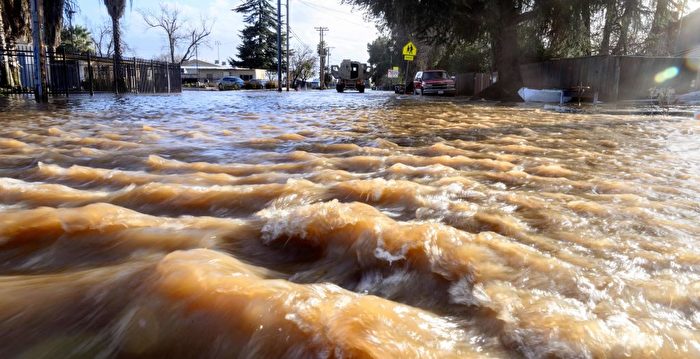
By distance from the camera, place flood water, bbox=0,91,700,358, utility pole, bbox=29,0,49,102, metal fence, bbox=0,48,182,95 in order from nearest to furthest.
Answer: flood water, bbox=0,91,700,358 → utility pole, bbox=29,0,49,102 → metal fence, bbox=0,48,182,95

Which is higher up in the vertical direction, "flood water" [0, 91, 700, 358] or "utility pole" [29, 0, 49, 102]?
"utility pole" [29, 0, 49, 102]

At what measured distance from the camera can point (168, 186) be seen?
344 cm

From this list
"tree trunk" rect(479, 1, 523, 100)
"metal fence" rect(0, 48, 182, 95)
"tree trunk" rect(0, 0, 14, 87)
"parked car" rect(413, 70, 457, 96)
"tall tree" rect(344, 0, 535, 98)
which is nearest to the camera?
"tree trunk" rect(0, 0, 14, 87)

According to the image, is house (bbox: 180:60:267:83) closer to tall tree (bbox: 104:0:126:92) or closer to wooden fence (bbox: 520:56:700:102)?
tall tree (bbox: 104:0:126:92)

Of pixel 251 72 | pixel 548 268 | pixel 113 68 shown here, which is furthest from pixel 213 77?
pixel 548 268

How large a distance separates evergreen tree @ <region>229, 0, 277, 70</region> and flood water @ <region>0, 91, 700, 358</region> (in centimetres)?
6357

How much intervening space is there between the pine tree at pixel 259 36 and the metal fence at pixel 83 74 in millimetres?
37183

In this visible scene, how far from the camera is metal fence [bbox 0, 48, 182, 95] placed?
19.1 metres

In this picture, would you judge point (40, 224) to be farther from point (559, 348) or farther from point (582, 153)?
point (582, 153)

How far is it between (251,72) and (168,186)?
68550 mm

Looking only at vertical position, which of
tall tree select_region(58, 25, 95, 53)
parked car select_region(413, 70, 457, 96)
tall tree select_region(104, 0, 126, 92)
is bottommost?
parked car select_region(413, 70, 457, 96)

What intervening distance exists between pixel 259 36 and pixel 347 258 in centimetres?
6649

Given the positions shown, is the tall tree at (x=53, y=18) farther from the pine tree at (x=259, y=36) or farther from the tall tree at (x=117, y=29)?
the pine tree at (x=259, y=36)

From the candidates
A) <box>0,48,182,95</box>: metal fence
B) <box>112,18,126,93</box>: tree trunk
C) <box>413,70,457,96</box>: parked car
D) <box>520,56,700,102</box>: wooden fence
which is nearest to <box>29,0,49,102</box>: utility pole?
<box>0,48,182,95</box>: metal fence
